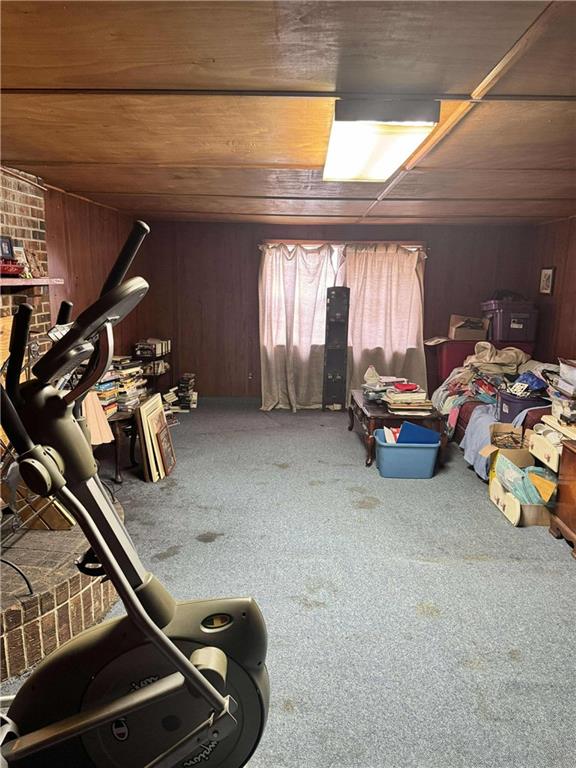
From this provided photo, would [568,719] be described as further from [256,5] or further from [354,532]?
[256,5]

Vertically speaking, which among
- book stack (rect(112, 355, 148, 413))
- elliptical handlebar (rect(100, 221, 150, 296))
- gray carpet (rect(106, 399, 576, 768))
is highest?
elliptical handlebar (rect(100, 221, 150, 296))

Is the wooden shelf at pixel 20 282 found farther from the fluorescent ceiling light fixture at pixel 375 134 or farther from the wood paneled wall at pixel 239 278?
the wood paneled wall at pixel 239 278

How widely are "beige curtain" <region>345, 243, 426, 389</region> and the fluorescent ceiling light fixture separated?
3081 mm

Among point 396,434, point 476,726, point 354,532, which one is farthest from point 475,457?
point 476,726

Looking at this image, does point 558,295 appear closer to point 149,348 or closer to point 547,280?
point 547,280

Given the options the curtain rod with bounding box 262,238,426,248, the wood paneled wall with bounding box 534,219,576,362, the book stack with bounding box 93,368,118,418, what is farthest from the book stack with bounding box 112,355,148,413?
the wood paneled wall with bounding box 534,219,576,362

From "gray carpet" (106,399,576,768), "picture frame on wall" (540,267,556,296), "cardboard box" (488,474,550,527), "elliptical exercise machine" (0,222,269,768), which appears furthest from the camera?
"picture frame on wall" (540,267,556,296)

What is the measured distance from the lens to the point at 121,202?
4.30 meters

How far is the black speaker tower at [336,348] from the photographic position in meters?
5.74

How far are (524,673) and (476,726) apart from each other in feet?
1.19

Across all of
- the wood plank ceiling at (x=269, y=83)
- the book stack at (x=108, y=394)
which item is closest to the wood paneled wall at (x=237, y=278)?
the book stack at (x=108, y=394)

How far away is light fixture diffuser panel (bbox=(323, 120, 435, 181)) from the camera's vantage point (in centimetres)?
187

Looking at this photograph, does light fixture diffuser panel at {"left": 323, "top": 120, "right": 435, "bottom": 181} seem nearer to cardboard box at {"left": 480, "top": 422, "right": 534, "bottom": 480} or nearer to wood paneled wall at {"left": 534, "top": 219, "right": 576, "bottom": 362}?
cardboard box at {"left": 480, "top": 422, "right": 534, "bottom": 480}

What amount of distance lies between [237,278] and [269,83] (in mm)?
4388
